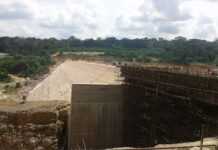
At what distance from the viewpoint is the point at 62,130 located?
28.3 meters

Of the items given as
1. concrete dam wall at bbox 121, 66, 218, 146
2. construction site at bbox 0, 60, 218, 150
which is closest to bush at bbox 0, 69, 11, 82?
concrete dam wall at bbox 121, 66, 218, 146

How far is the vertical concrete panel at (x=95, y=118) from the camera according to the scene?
26156 mm

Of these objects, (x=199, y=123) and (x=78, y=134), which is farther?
(x=78, y=134)

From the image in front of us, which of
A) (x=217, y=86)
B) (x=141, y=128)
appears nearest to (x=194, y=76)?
(x=217, y=86)

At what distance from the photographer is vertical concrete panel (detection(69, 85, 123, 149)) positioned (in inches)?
1030

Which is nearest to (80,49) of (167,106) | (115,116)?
(115,116)

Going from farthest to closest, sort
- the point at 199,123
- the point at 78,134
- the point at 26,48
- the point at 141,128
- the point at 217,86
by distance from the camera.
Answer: the point at 26,48 < the point at 141,128 < the point at 78,134 < the point at 199,123 < the point at 217,86

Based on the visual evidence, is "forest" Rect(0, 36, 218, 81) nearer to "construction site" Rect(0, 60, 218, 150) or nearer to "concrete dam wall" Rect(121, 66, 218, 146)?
"concrete dam wall" Rect(121, 66, 218, 146)

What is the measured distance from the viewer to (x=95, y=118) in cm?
2653

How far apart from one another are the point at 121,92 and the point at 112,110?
1.78m

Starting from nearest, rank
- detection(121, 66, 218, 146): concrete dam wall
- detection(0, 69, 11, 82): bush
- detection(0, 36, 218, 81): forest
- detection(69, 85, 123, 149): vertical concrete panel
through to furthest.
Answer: detection(121, 66, 218, 146): concrete dam wall
detection(69, 85, 123, 149): vertical concrete panel
detection(0, 69, 11, 82): bush
detection(0, 36, 218, 81): forest

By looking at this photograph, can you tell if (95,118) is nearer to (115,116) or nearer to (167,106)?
(115,116)

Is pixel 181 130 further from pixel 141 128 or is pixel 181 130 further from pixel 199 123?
pixel 141 128

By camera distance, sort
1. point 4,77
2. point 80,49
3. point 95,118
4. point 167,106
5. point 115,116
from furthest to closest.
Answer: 1. point 80,49
2. point 4,77
3. point 115,116
4. point 95,118
5. point 167,106
